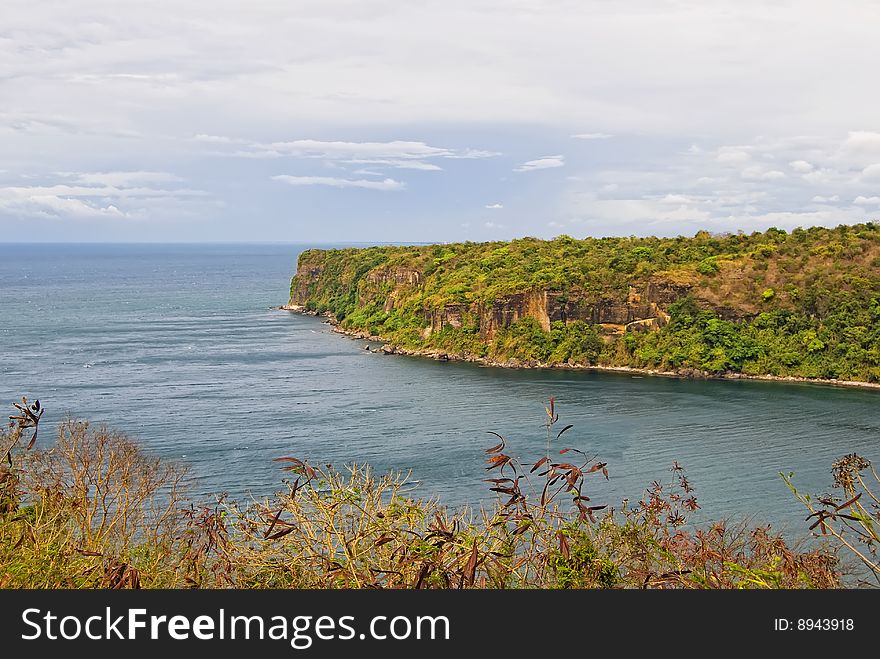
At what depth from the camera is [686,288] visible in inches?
2394

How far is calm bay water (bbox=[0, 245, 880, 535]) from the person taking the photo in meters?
32.9

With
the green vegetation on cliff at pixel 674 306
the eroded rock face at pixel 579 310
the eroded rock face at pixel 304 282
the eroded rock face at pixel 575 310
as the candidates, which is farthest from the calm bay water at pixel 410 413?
the eroded rock face at pixel 304 282

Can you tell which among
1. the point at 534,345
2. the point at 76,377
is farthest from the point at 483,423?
the point at 76,377

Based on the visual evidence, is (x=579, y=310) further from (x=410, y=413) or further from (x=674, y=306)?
(x=410, y=413)

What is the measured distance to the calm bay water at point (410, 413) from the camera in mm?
32906

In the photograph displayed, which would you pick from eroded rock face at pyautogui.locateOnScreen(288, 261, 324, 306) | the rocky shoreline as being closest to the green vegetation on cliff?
the rocky shoreline

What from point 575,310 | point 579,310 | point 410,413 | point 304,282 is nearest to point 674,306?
point 579,310

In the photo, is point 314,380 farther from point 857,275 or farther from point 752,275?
point 857,275

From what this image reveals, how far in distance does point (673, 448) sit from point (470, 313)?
3070cm

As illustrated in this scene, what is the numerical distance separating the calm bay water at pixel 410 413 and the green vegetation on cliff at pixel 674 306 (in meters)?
3.25

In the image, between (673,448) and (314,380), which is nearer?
(673,448)

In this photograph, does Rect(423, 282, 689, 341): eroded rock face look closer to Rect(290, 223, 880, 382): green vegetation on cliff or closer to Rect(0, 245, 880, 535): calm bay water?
Rect(290, 223, 880, 382): green vegetation on cliff

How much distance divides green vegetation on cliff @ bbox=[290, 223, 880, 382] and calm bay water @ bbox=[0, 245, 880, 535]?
128 inches

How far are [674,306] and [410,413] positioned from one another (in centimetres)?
2400
